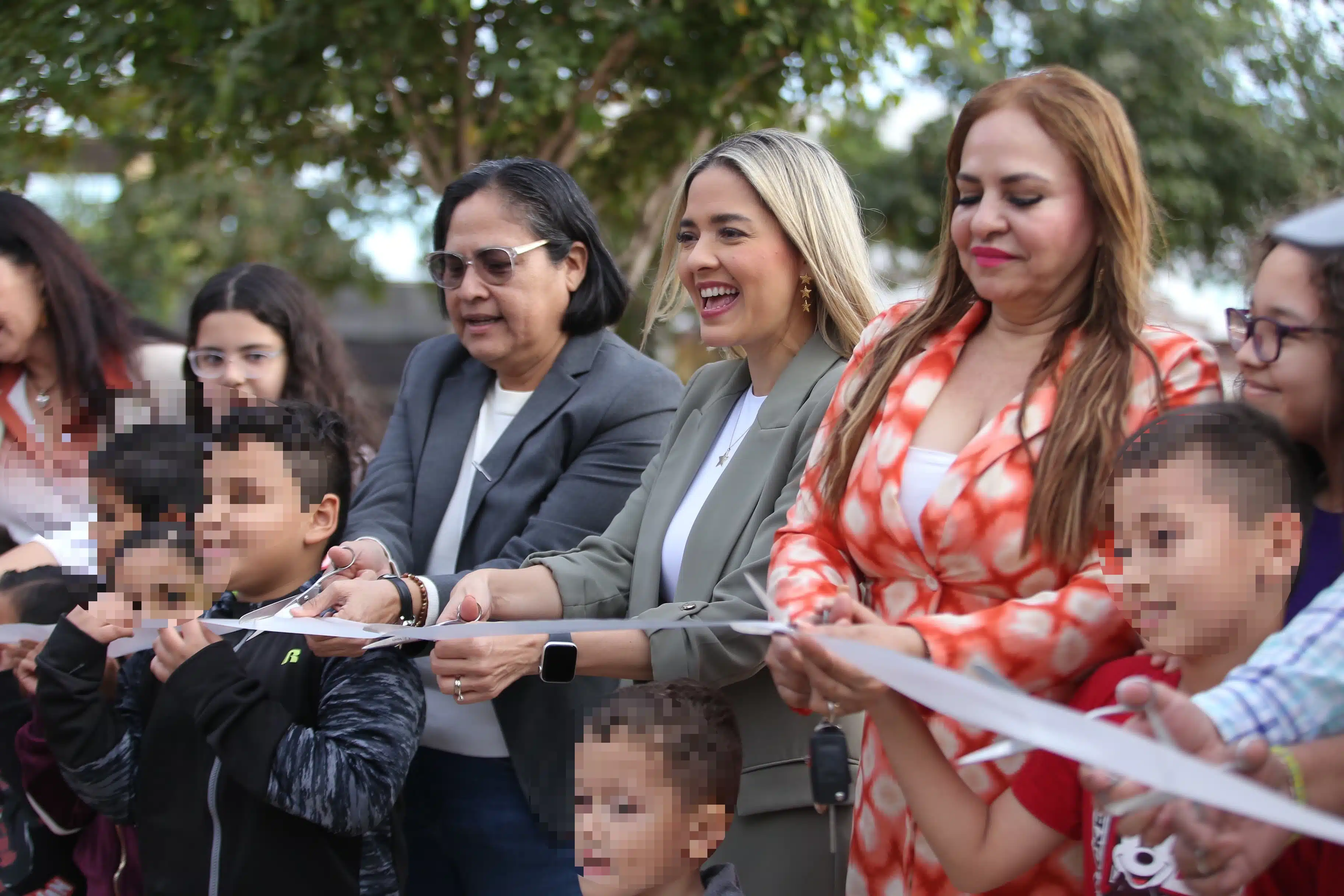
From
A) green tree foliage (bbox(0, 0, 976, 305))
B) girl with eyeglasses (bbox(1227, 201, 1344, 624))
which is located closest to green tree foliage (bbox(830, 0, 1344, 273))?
green tree foliage (bbox(0, 0, 976, 305))

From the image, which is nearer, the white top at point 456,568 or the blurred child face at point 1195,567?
the blurred child face at point 1195,567

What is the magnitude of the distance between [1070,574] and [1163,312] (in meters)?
0.59

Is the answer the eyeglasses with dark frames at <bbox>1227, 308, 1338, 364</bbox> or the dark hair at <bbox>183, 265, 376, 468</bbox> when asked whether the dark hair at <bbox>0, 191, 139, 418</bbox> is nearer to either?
the dark hair at <bbox>183, 265, 376, 468</bbox>

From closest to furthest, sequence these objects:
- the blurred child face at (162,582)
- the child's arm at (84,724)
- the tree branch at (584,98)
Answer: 1. the child's arm at (84,724)
2. the blurred child face at (162,582)
3. the tree branch at (584,98)

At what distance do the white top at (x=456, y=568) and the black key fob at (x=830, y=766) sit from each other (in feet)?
4.15

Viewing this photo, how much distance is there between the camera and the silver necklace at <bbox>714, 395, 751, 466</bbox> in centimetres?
314

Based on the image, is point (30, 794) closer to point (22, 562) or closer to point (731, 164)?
point (22, 562)

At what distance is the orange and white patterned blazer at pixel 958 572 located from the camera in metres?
2.14

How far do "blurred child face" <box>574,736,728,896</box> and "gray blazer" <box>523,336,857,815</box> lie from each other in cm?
23

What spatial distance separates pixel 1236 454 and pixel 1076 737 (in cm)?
53

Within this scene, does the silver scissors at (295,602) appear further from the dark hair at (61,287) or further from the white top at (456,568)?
the dark hair at (61,287)

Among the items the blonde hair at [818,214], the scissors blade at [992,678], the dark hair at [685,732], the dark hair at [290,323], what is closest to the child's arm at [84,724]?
the dark hair at [685,732]

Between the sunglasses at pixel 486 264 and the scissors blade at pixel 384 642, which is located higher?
the sunglasses at pixel 486 264

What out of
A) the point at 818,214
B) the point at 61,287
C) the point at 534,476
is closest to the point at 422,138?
the point at 61,287
